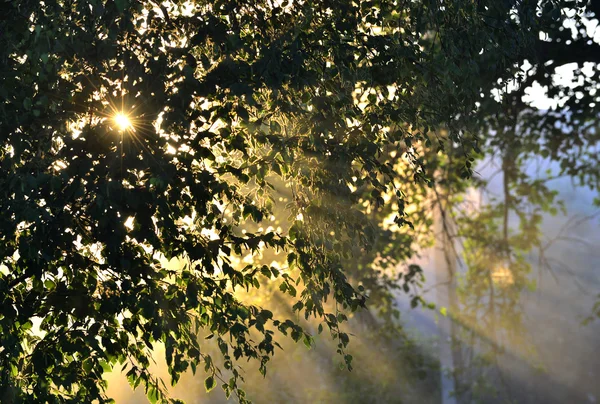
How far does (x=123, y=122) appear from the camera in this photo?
4.16 meters

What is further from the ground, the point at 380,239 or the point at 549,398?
the point at 549,398

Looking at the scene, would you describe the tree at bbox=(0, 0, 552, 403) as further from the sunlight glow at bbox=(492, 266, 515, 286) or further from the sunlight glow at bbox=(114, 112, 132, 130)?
the sunlight glow at bbox=(492, 266, 515, 286)

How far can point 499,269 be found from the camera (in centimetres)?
1277

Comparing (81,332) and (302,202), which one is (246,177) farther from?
(81,332)

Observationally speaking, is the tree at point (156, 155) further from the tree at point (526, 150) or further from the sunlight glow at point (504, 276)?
the sunlight glow at point (504, 276)

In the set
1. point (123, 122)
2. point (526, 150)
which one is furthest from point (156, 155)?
point (526, 150)

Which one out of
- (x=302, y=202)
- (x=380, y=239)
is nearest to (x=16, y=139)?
(x=302, y=202)

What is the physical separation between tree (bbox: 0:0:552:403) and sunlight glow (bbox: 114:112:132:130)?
1 centimetres

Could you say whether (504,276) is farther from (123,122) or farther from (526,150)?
(123,122)

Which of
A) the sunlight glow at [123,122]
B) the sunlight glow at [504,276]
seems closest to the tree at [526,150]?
the sunlight glow at [504,276]

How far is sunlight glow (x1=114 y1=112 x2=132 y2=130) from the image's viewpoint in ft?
13.6

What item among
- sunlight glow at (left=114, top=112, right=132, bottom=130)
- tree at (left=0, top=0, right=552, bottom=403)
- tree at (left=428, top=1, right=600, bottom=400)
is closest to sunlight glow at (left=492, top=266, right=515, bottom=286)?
tree at (left=428, top=1, right=600, bottom=400)

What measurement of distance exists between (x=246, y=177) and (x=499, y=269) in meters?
9.11

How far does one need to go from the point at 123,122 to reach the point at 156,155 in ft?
0.82
